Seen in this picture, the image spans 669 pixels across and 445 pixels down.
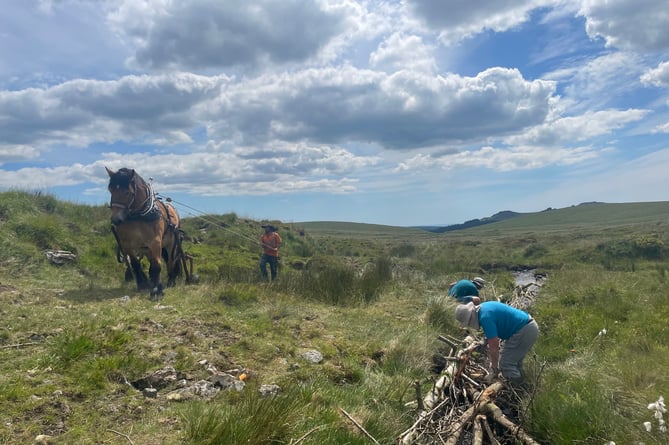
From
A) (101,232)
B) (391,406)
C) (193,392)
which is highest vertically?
(101,232)

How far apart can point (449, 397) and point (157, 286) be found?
6293mm

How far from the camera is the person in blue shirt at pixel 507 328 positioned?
600 centimetres

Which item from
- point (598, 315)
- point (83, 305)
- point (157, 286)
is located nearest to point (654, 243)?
point (598, 315)

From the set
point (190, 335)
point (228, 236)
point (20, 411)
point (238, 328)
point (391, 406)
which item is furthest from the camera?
point (228, 236)

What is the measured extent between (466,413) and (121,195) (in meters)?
7.37

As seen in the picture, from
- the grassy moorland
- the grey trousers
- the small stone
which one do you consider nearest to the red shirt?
the grassy moorland

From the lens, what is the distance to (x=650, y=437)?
13.3 ft

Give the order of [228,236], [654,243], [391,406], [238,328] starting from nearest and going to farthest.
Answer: [391,406], [238,328], [228,236], [654,243]

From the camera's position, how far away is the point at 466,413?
5.07 m

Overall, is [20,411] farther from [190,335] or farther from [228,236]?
[228,236]

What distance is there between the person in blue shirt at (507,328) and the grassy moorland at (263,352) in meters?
0.35

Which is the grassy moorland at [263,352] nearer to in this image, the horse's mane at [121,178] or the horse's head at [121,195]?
the horse's head at [121,195]

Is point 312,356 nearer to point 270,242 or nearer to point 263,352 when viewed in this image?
point 263,352

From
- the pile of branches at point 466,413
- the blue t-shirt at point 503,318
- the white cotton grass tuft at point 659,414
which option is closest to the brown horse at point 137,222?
the pile of branches at point 466,413
